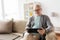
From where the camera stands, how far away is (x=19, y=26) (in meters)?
3.13

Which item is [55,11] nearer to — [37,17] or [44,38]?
[37,17]

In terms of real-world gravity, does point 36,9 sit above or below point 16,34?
above

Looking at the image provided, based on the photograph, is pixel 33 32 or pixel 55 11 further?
pixel 55 11

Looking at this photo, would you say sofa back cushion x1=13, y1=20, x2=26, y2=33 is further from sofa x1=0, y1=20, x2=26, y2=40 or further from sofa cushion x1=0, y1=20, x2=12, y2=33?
sofa cushion x1=0, y1=20, x2=12, y2=33

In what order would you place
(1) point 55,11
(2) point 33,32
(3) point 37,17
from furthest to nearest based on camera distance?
(1) point 55,11 → (3) point 37,17 → (2) point 33,32

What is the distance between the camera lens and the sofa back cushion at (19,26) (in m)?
3.11

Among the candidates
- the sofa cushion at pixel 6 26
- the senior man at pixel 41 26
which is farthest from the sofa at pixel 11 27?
the senior man at pixel 41 26

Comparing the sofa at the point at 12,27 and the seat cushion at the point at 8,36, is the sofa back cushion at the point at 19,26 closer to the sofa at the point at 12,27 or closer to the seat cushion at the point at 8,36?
the sofa at the point at 12,27

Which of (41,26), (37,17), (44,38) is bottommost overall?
(44,38)

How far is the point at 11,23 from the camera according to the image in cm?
313

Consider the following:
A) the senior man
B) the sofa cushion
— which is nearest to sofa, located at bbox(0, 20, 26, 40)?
the sofa cushion

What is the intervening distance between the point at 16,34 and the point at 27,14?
1.00 meters

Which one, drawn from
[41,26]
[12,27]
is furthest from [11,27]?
[41,26]

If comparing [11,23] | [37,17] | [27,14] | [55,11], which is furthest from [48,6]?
[11,23]
